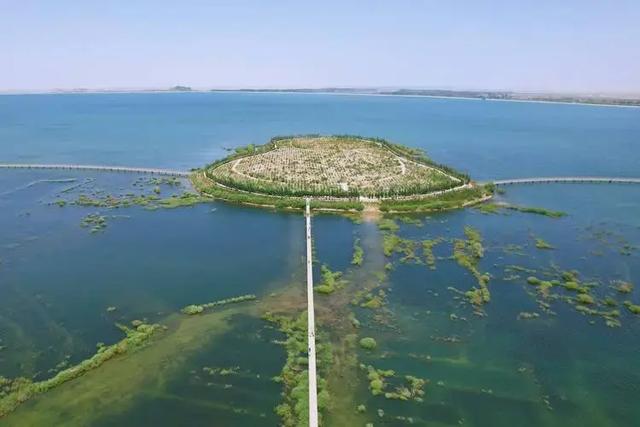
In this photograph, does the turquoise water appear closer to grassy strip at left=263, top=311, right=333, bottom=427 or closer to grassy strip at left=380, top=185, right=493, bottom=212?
grassy strip at left=263, top=311, right=333, bottom=427

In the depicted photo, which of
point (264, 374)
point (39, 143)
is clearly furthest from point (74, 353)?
point (39, 143)

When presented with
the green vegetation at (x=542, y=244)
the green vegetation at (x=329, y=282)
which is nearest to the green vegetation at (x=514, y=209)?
the green vegetation at (x=542, y=244)

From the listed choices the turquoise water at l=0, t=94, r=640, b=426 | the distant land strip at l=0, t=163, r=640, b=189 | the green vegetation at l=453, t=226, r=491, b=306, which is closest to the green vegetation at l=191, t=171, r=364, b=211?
A: the turquoise water at l=0, t=94, r=640, b=426

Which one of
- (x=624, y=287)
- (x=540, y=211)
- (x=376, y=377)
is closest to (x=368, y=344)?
(x=376, y=377)

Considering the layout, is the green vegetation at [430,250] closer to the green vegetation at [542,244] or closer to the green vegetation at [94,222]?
the green vegetation at [542,244]

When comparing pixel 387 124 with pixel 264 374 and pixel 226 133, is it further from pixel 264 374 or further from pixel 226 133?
pixel 264 374

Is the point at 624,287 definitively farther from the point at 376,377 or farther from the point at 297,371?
the point at 297,371

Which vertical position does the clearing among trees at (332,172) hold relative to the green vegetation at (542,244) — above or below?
above
